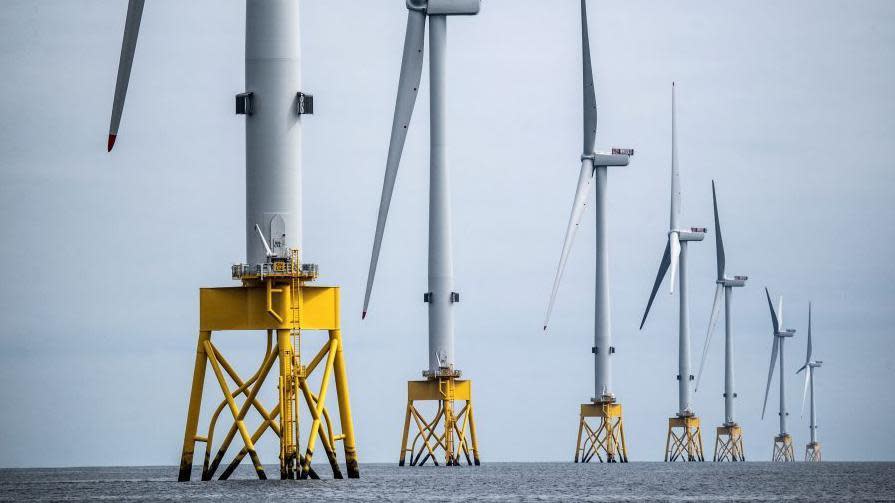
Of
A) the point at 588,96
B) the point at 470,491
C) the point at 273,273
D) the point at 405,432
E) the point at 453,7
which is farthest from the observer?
the point at 588,96

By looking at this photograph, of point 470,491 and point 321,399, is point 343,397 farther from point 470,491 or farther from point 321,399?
point 470,491

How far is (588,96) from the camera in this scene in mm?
184000

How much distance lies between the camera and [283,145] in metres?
89.2

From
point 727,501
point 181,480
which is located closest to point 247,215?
point 181,480

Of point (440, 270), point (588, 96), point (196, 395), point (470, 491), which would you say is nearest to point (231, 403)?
point (196, 395)

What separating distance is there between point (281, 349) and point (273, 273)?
4307 mm

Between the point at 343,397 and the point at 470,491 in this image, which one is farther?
the point at 470,491

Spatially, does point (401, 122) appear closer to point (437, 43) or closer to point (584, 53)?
point (437, 43)

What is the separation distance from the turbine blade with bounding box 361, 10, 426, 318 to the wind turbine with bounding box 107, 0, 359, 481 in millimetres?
17970

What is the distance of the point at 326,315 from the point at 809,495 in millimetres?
42418

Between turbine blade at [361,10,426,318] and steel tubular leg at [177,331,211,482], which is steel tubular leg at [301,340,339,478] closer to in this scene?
steel tubular leg at [177,331,211,482]

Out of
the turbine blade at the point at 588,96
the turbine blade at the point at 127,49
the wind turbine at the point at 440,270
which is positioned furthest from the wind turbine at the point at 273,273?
the turbine blade at the point at 588,96

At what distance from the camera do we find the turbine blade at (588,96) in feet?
586

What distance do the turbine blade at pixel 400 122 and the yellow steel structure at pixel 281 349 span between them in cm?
1811
